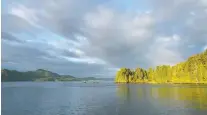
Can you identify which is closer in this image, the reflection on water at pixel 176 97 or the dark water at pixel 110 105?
the dark water at pixel 110 105

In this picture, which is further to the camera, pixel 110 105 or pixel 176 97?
pixel 176 97

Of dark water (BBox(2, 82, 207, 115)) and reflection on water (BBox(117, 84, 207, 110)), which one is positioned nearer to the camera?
dark water (BBox(2, 82, 207, 115))

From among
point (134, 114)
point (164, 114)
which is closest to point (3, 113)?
point (134, 114)

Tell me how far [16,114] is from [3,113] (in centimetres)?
523

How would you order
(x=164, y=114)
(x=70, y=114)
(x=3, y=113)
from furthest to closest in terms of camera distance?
(x=3, y=113) < (x=70, y=114) < (x=164, y=114)

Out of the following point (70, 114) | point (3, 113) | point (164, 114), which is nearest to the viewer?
point (164, 114)

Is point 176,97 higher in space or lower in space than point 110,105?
lower

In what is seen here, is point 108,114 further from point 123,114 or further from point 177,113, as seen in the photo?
point 177,113

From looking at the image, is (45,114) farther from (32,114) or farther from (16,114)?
(16,114)

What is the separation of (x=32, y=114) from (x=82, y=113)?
1143cm

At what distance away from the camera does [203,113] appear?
57.1 meters

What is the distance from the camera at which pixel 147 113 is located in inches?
→ 2331

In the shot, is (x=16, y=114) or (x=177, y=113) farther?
(x=16, y=114)

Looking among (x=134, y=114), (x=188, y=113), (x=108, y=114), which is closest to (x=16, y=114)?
(x=108, y=114)
